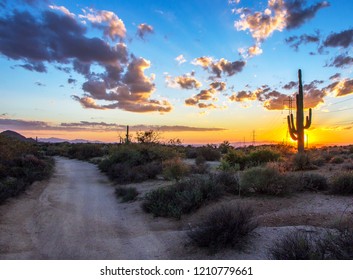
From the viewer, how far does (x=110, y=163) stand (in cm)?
2458

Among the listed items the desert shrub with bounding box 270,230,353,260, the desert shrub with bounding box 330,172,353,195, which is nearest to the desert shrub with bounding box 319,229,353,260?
the desert shrub with bounding box 270,230,353,260

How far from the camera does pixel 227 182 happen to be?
12516 millimetres

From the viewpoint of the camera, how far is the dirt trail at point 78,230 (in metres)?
7.52

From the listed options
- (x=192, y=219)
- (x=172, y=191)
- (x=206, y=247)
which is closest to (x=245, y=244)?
(x=206, y=247)

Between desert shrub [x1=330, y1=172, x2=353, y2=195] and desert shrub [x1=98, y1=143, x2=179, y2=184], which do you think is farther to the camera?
desert shrub [x1=98, y1=143, x2=179, y2=184]

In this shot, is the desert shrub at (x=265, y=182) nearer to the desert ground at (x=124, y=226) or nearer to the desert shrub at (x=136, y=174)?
the desert ground at (x=124, y=226)

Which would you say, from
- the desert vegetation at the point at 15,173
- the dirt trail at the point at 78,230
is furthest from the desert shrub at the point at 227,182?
the desert vegetation at the point at 15,173

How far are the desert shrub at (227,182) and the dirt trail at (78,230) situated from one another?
2.97 metres

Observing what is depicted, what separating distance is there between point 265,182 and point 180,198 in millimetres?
3056

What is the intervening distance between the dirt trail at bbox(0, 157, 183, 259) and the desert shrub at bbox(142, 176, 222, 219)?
0.48 metres

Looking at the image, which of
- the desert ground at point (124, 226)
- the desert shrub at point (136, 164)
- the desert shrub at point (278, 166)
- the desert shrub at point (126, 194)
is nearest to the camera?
the desert ground at point (124, 226)

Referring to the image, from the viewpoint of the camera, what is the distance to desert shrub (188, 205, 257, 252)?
699cm

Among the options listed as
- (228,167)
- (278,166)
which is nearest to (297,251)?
(278,166)

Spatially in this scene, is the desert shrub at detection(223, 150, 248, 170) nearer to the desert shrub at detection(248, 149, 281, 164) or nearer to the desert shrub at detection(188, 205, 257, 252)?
the desert shrub at detection(248, 149, 281, 164)
